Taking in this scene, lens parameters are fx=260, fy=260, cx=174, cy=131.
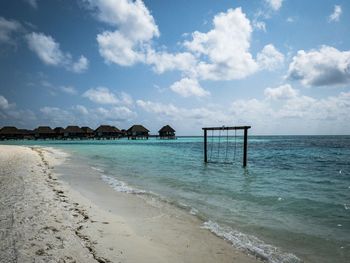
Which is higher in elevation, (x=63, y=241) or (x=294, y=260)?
(x=63, y=241)

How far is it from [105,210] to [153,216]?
4.18ft

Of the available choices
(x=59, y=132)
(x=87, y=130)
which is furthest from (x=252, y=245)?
(x=59, y=132)

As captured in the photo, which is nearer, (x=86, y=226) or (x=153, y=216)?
(x=86, y=226)

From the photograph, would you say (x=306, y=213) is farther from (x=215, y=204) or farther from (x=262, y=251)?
(x=262, y=251)

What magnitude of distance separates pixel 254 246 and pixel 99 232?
2.90m

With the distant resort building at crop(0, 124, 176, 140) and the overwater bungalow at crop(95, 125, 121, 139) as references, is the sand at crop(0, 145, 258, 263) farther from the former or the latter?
the overwater bungalow at crop(95, 125, 121, 139)

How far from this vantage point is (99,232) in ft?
16.1

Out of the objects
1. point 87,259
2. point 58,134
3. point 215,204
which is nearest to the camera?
point 87,259

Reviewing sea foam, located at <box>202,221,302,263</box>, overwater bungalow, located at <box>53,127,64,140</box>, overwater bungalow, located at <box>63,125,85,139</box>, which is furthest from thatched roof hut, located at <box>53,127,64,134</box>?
sea foam, located at <box>202,221,302,263</box>

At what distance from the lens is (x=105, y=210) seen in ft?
21.9

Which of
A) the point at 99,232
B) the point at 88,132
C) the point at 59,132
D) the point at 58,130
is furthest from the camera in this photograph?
the point at 88,132

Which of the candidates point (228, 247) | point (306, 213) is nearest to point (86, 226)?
point (228, 247)

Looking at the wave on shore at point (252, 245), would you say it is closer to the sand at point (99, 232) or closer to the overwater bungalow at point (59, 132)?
the sand at point (99, 232)

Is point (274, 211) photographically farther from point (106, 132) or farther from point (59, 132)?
point (59, 132)
